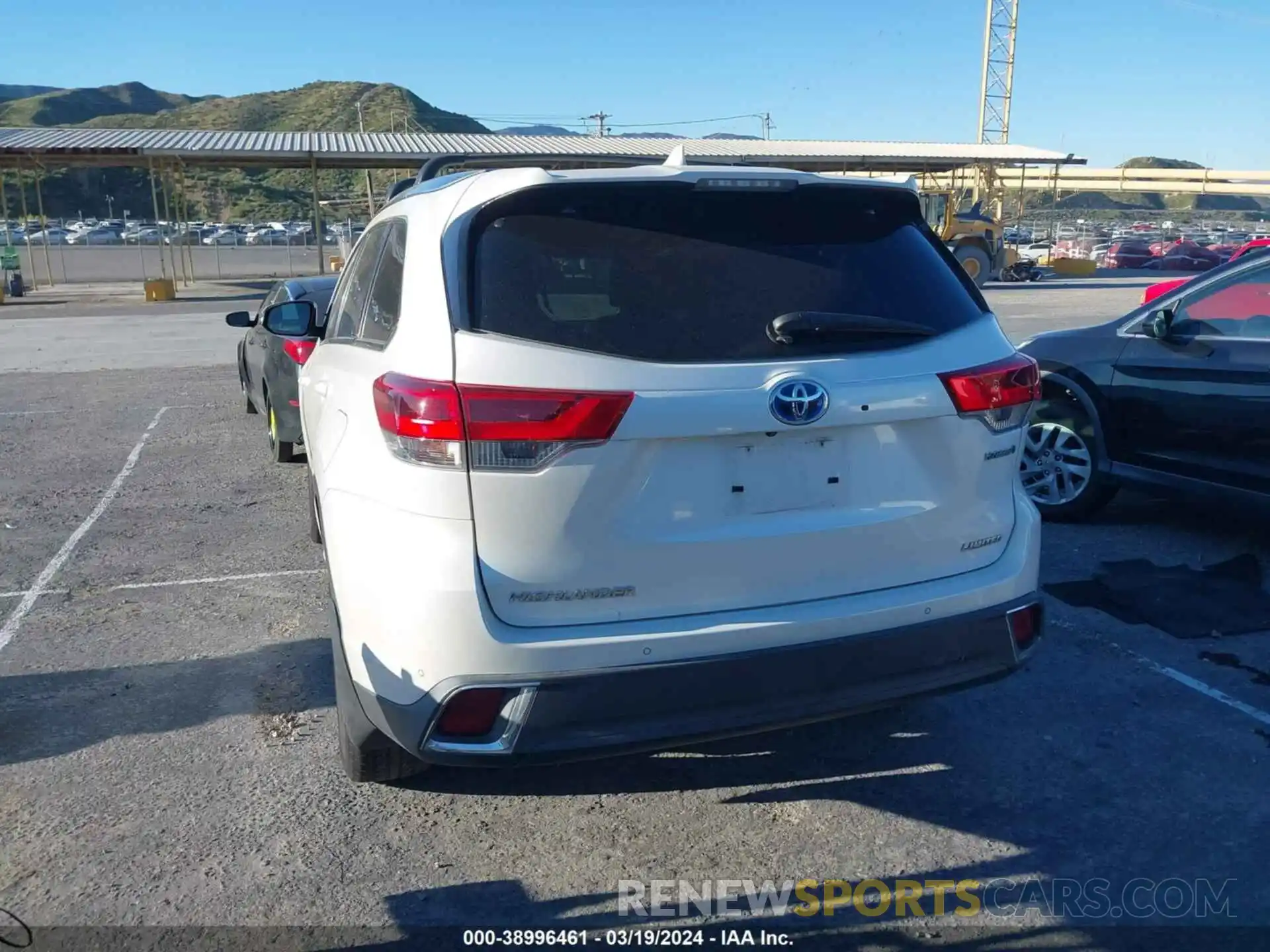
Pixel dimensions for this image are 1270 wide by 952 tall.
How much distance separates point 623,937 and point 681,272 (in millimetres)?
1777

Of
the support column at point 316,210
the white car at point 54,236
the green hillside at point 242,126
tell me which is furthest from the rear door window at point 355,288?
the white car at point 54,236

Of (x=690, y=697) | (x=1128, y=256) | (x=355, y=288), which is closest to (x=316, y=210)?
(x=355, y=288)

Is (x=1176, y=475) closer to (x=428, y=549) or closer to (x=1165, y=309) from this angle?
(x=1165, y=309)

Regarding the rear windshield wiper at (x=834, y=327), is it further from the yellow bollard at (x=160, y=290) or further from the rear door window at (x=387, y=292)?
the yellow bollard at (x=160, y=290)

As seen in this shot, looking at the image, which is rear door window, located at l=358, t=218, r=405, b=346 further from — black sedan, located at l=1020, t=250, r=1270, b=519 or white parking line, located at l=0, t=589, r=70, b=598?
black sedan, located at l=1020, t=250, r=1270, b=519

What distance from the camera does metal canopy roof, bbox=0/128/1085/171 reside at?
30141 mm

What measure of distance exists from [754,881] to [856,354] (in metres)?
1.52

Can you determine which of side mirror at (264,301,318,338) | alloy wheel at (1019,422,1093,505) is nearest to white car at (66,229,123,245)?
side mirror at (264,301,318,338)

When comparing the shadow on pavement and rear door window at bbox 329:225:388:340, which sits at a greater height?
rear door window at bbox 329:225:388:340

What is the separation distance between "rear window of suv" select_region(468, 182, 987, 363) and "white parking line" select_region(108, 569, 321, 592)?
11.1ft

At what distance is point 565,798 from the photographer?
3434 mm

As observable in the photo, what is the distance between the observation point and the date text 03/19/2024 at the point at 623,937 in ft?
9.02

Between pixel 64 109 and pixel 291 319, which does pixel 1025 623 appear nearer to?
pixel 291 319

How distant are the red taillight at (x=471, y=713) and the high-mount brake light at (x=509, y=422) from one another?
572mm
